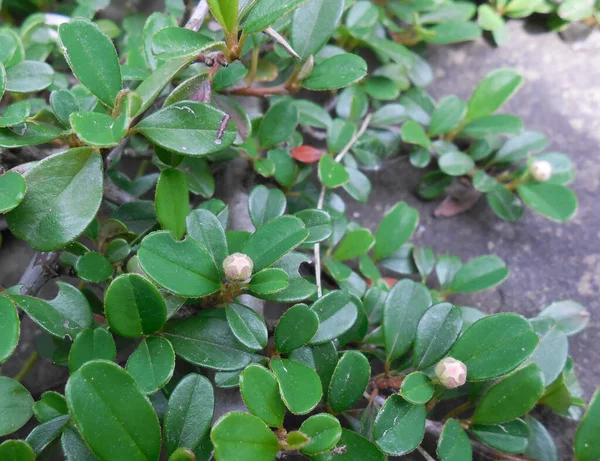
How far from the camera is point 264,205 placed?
3.19 feet

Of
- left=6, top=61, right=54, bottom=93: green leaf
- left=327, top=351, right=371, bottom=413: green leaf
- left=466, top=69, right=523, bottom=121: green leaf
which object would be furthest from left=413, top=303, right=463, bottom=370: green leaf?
left=6, top=61, right=54, bottom=93: green leaf

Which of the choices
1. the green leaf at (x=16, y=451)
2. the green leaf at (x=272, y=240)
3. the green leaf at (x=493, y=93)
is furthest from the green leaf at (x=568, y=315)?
the green leaf at (x=16, y=451)

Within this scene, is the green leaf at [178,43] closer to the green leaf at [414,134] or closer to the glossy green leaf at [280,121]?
the glossy green leaf at [280,121]

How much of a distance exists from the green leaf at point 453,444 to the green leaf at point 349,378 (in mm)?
146

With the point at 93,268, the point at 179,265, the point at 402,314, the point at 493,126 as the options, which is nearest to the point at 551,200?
the point at 493,126

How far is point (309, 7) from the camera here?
99 centimetres

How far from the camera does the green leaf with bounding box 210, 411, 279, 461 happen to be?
2.08ft

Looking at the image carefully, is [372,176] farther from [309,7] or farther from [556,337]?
[556,337]

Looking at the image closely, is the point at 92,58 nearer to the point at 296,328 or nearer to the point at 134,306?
the point at 134,306

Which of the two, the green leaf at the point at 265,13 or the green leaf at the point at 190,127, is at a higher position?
the green leaf at the point at 265,13

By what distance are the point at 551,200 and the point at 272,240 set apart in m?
0.75

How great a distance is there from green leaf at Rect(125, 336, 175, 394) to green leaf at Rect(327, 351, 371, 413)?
0.25 m

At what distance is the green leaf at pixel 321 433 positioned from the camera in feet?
2.23

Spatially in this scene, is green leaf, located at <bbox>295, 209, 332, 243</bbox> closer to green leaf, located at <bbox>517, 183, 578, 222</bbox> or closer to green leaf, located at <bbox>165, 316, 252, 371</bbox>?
green leaf, located at <bbox>165, 316, 252, 371</bbox>
